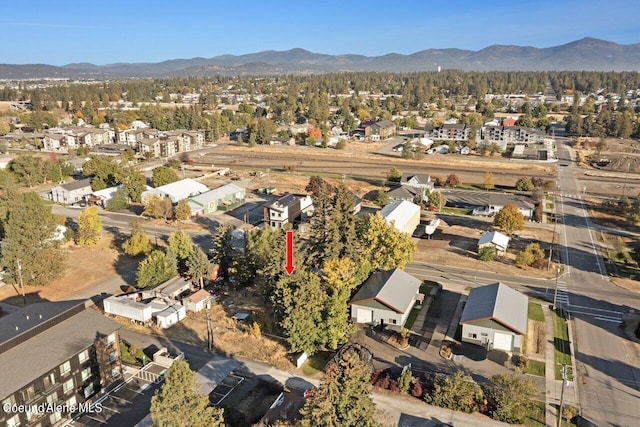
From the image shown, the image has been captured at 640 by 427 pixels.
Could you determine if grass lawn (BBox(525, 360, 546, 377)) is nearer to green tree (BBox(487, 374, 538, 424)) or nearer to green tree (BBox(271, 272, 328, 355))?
green tree (BBox(487, 374, 538, 424))

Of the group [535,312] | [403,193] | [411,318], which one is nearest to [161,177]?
[403,193]

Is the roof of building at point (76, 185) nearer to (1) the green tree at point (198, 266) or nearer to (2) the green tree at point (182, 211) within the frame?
(2) the green tree at point (182, 211)

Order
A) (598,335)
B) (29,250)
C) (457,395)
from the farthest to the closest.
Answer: (29,250) → (598,335) → (457,395)

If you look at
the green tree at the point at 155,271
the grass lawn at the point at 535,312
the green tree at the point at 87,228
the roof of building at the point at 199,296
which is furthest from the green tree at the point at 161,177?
the grass lawn at the point at 535,312

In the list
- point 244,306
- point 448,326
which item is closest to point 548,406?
point 448,326

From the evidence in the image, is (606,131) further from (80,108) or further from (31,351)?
(80,108)

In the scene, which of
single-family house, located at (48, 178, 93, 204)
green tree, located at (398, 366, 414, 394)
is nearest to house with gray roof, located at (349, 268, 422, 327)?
green tree, located at (398, 366, 414, 394)

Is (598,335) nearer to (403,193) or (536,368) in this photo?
(536,368)
